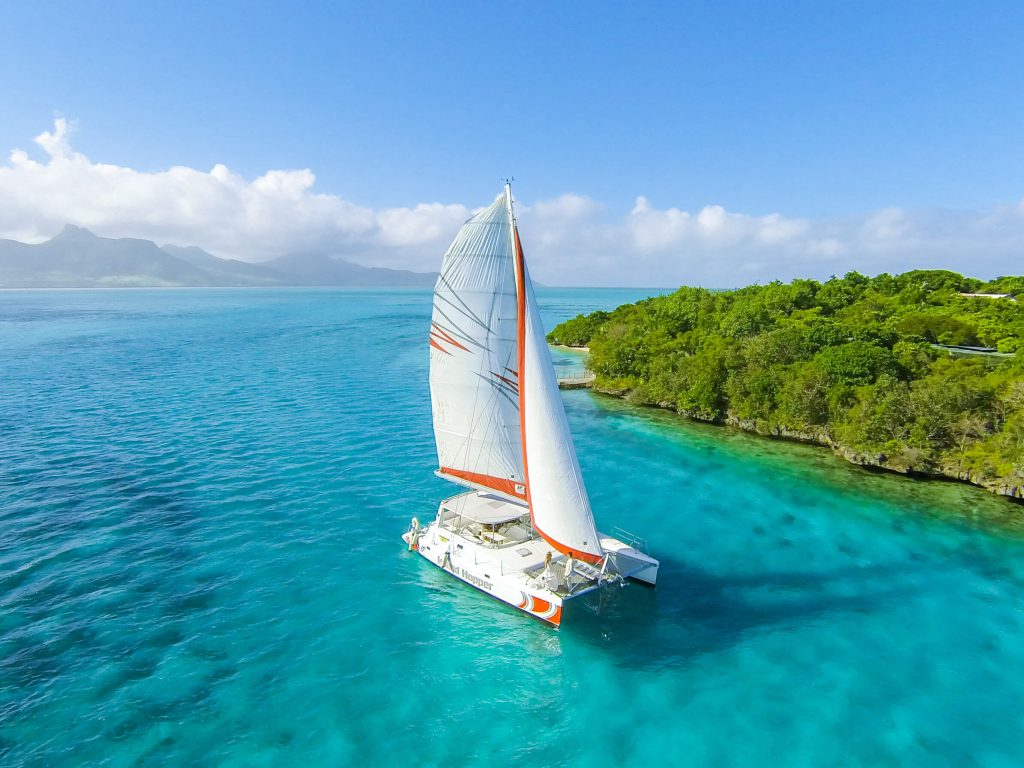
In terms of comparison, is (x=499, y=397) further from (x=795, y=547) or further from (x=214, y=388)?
(x=214, y=388)

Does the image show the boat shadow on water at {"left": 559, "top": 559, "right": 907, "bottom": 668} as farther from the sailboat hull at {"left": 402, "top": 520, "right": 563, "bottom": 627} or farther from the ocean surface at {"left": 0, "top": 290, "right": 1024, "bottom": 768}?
the sailboat hull at {"left": 402, "top": 520, "right": 563, "bottom": 627}

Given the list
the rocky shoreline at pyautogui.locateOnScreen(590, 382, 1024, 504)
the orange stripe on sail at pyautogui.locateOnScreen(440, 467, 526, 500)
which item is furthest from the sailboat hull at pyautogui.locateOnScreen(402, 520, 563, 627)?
the rocky shoreline at pyautogui.locateOnScreen(590, 382, 1024, 504)

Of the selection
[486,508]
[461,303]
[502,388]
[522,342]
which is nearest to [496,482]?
[486,508]

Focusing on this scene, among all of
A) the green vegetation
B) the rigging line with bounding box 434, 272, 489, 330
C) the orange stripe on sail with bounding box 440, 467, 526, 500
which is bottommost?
the orange stripe on sail with bounding box 440, 467, 526, 500

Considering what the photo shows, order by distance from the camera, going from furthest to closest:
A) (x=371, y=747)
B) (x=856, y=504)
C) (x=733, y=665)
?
(x=856, y=504), (x=733, y=665), (x=371, y=747)

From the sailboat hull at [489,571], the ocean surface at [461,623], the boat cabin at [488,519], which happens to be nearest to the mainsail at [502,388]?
the boat cabin at [488,519]

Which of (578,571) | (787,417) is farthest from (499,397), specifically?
(787,417)

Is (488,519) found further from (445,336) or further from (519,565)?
(445,336)

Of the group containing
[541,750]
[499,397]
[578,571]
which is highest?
[499,397]
